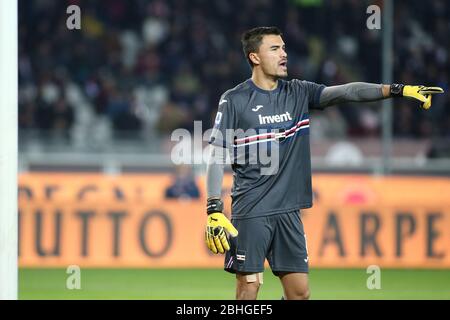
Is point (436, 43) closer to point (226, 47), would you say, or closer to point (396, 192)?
point (226, 47)

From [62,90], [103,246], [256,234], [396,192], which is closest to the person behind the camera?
[256,234]

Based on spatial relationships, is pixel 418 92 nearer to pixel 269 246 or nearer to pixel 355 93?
pixel 355 93

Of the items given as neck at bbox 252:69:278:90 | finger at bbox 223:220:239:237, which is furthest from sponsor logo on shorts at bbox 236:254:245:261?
neck at bbox 252:69:278:90

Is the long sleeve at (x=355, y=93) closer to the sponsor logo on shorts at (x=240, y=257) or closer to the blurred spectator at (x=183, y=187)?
the sponsor logo on shorts at (x=240, y=257)

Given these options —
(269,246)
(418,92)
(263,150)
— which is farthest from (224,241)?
(418,92)

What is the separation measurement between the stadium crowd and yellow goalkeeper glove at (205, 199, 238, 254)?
37.1 ft

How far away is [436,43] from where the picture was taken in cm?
2216

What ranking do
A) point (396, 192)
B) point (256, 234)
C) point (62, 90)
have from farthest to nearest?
point (62, 90), point (396, 192), point (256, 234)

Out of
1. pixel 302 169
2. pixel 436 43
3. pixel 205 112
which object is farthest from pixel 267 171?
pixel 436 43

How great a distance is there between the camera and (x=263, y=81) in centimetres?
737

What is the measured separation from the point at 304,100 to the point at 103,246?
6.66 metres

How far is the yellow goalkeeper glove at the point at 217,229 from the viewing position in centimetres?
700

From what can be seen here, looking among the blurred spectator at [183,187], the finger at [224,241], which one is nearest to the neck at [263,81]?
the finger at [224,241]

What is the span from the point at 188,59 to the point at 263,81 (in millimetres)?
13888
